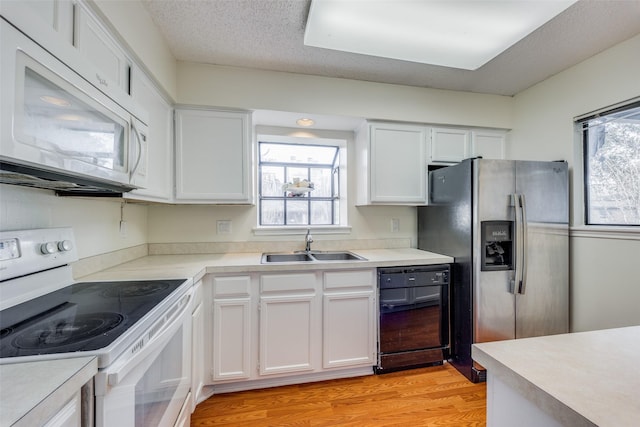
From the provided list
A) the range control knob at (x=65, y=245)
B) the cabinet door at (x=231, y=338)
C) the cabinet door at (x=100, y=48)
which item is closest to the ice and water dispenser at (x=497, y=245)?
the cabinet door at (x=231, y=338)

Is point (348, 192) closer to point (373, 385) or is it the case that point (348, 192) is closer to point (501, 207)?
point (501, 207)

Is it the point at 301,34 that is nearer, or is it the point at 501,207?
the point at 301,34

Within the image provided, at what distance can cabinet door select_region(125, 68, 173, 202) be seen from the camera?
157 cm

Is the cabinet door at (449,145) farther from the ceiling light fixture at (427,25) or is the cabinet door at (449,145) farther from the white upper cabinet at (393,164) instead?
the ceiling light fixture at (427,25)

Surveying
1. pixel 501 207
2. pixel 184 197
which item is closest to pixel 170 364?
pixel 184 197

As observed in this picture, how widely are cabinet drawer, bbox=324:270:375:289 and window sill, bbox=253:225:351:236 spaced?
0.69 m

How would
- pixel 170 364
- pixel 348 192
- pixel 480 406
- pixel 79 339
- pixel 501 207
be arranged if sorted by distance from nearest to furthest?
pixel 79 339 → pixel 170 364 → pixel 480 406 → pixel 501 207 → pixel 348 192

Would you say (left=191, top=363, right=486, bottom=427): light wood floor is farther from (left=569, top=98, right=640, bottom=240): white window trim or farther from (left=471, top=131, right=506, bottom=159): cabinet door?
(left=471, top=131, right=506, bottom=159): cabinet door

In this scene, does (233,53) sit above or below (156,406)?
above

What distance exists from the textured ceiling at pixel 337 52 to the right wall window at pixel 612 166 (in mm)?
546

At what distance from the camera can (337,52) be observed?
2.05 metres

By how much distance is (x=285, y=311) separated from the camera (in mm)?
1932

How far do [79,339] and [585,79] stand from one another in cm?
345

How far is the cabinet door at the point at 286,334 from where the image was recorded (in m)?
1.90
